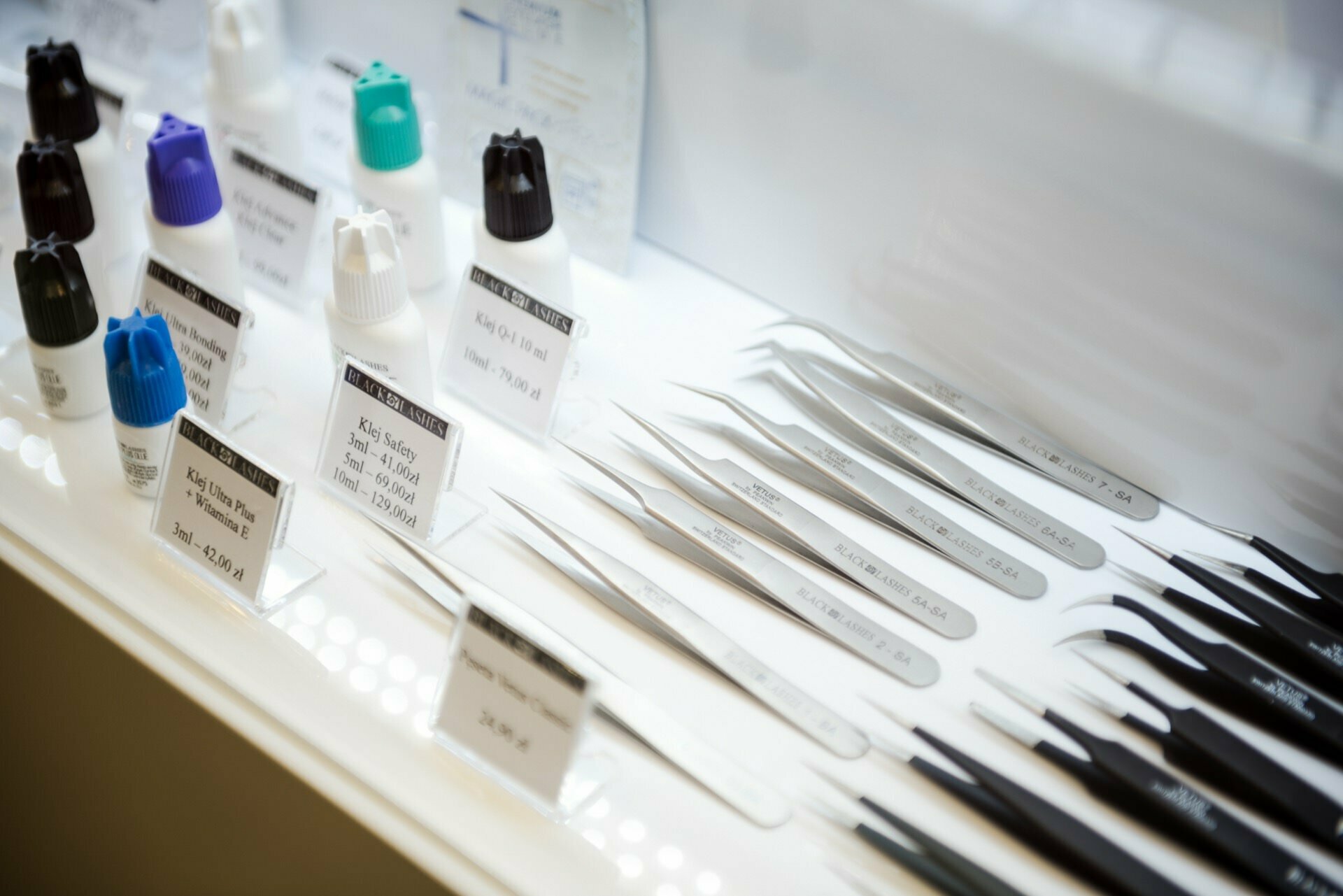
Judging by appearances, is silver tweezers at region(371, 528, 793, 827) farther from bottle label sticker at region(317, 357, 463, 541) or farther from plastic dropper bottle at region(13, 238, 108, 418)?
plastic dropper bottle at region(13, 238, 108, 418)

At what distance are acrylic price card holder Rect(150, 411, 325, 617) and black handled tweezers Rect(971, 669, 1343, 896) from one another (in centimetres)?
43

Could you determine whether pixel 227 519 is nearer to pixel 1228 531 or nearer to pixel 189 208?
pixel 189 208

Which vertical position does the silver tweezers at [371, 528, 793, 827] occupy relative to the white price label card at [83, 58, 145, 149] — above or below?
below

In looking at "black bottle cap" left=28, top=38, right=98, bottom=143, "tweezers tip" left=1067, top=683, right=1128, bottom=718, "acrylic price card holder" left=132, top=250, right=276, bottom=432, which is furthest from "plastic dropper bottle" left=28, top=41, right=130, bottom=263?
"tweezers tip" left=1067, top=683, right=1128, bottom=718

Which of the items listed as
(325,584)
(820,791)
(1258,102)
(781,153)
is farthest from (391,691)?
(1258,102)

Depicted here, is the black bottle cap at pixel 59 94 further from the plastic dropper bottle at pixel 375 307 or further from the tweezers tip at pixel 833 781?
the tweezers tip at pixel 833 781

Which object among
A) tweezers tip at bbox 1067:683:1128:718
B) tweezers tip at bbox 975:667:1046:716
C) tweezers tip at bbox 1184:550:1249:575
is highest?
tweezers tip at bbox 1184:550:1249:575

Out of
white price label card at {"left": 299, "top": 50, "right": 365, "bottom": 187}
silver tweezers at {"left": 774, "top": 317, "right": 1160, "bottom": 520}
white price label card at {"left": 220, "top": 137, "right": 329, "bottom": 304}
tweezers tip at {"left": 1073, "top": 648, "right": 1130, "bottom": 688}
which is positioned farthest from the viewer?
white price label card at {"left": 299, "top": 50, "right": 365, "bottom": 187}

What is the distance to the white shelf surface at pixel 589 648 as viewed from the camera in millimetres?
566

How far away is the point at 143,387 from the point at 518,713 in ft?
1.04

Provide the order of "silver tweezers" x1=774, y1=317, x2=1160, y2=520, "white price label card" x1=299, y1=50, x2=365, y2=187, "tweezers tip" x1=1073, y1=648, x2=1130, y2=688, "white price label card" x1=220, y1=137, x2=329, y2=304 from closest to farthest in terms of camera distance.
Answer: "tweezers tip" x1=1073, y1=648, x2=1130, y2=688 < "silver tweezers" x1=774, y1=317, x2=1160, y2=520 < "white price label card" x1=220, y1=137, x2=329, y2=304 < "white price label card" x1=299, y1=50, x2=365, y2=187

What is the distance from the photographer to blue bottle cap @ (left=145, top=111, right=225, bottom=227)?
2.47 feet

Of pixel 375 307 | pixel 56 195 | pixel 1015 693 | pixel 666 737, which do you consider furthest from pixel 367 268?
pixel 1015 693

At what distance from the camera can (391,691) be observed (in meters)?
0.63
